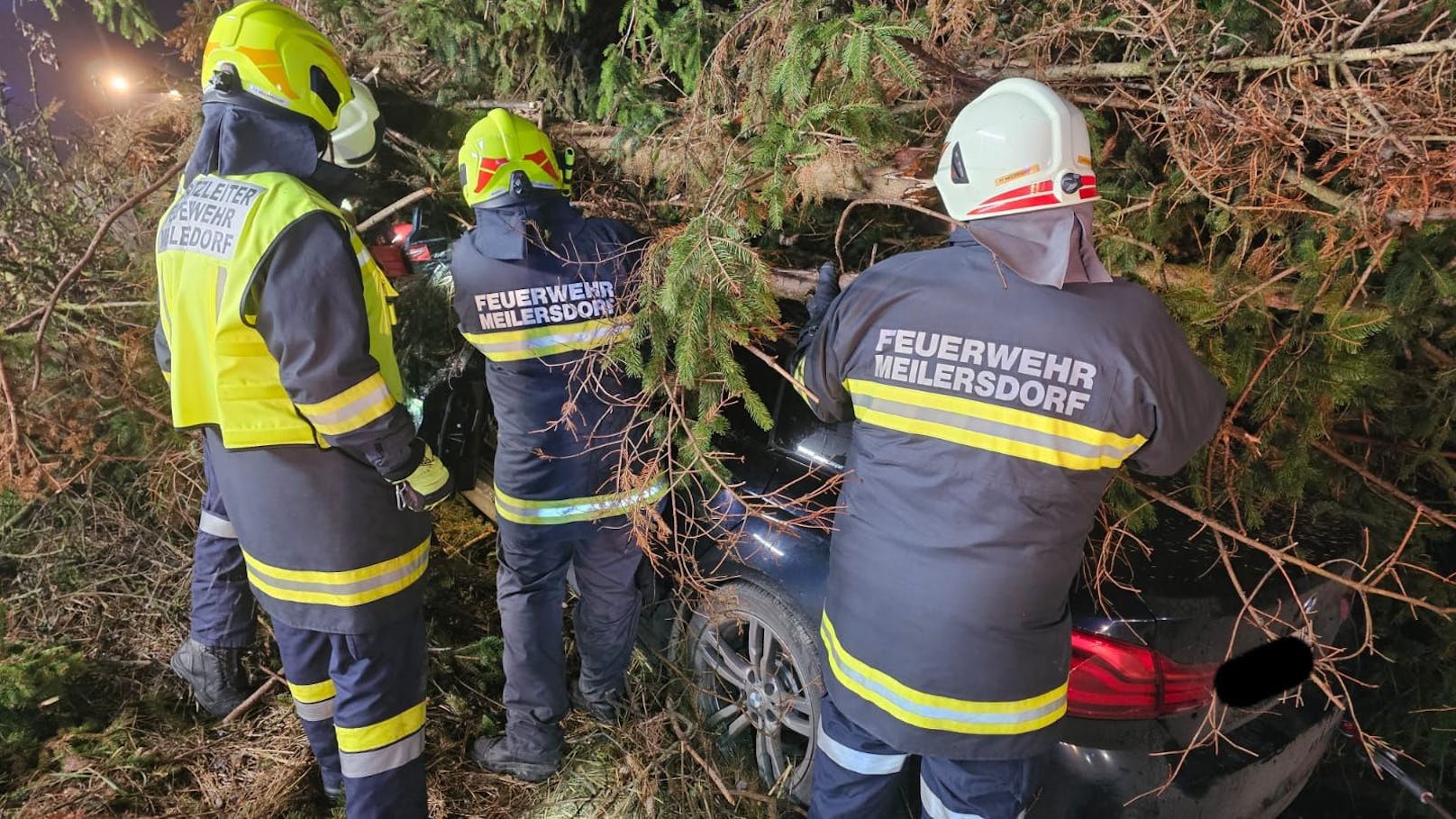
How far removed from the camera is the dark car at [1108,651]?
191cm

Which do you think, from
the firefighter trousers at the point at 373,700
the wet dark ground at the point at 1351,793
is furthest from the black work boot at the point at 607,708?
the wet dark ground at the point at 1351,793

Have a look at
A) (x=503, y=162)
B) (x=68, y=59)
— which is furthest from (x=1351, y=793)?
(x=68, y=59)

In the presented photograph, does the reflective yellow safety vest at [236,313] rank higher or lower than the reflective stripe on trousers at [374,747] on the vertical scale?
higher

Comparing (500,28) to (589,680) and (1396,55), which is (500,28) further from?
(1396,55)

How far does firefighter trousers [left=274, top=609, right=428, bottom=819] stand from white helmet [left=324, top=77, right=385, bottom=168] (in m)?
1.73

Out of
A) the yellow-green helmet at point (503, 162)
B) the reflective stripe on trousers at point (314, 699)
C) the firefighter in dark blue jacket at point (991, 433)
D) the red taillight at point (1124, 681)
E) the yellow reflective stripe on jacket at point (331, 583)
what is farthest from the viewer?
the yellow-green helmet at point (503, 162)

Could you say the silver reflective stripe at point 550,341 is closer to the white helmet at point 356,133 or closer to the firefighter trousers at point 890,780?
the white helmet at point 356,133

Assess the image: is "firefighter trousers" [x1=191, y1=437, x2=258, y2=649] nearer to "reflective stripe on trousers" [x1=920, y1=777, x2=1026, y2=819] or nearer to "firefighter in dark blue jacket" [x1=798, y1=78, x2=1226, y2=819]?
"firefighter in dark blue jacket" [x1=798, y1=78, x2=1226, y2=819]

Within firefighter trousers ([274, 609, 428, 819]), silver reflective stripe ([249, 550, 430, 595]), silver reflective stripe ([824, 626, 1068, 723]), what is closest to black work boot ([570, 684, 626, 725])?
firefighter trousers ([274, 609, 428, 819])

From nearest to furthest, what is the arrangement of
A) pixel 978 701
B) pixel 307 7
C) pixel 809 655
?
pixel 978 701 → pixel 809 655 → pixel 307 7

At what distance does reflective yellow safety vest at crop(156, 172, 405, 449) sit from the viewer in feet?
6.58

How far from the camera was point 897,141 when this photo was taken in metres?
2.20

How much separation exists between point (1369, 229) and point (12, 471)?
4.92 meters

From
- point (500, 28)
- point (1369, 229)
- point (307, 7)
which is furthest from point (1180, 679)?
point (307, 7)
